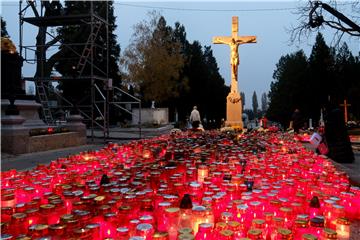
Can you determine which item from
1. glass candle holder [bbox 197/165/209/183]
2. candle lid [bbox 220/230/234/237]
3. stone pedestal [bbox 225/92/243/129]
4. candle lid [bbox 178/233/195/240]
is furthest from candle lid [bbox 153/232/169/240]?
stone pedestal [bbox 225/92/243/129]

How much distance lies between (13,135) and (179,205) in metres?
6.91

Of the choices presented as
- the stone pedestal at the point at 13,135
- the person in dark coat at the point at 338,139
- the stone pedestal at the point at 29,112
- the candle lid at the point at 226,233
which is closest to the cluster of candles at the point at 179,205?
the candle lid at the point at 226,233

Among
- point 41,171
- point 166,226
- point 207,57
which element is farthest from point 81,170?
point 207,57

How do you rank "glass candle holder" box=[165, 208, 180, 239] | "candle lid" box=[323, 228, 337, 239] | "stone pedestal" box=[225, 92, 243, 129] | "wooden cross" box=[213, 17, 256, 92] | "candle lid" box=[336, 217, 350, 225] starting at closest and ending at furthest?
"candle lid" box=[323, 228, 337, 239] → "glass candle holder" box=[165, 208, 180, 239] → "candle lid" box=[336, 217, 350, 225] → "wooden cross" box=[213, 17, 256, 92] → "stone pedestal" box=[225, 92, 243, 129]

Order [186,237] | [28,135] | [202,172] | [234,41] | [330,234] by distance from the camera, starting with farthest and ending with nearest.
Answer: [234,41]
[28,135]
[202,172]
[330,234]
[186,237]

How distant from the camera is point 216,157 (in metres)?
6.18

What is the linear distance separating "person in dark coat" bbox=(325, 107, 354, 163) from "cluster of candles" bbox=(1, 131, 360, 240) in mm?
2925

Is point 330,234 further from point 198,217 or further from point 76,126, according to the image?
point 76,126

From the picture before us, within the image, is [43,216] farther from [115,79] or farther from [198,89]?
[198,89]

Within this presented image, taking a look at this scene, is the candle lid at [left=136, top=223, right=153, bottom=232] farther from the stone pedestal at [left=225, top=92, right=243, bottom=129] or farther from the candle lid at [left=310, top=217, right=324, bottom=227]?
the stone pedestal at [left=225, top=92, right=243, bottom=129]

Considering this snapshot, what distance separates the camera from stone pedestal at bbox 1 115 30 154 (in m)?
8.46

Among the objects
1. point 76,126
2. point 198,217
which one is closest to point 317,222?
point 198,217

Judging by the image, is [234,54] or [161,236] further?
[234,54]

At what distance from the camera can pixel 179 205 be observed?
120 inches
